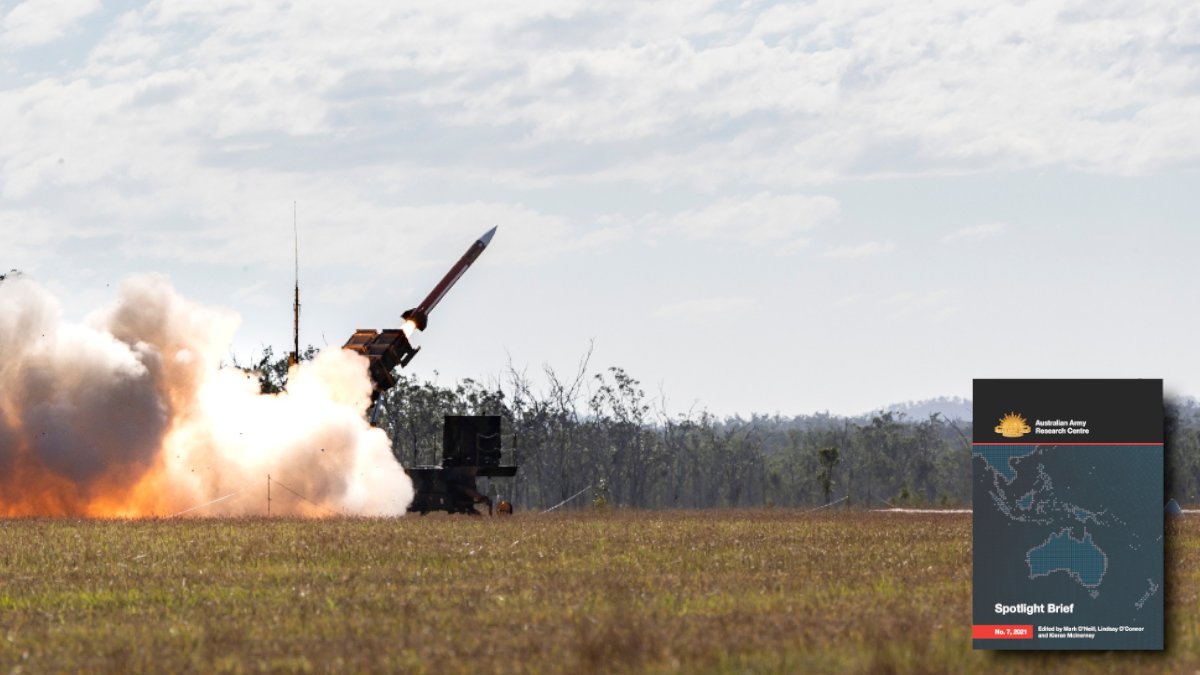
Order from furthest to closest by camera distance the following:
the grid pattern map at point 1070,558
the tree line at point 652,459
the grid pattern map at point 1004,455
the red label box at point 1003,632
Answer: the tree line at point 652,459, the grid pattern map at point 1004,455, the grid pattern map at point 1070,558, the red label box at point 1003,632

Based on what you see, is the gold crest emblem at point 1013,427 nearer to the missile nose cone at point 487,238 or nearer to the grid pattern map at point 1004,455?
the grid pattern map at point 1004,455

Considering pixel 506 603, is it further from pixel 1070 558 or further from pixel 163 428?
pixel 163 428

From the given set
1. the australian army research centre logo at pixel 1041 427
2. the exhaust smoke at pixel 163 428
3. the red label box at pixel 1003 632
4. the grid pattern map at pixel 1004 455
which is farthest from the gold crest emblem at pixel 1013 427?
the exhaust smoke at pixel 163 428

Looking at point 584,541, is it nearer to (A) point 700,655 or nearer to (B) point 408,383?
(A) point 700,655

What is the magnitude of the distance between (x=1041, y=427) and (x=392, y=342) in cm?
3181

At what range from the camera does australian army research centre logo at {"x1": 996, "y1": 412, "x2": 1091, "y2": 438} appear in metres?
12.1

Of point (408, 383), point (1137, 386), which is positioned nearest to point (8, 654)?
point (1137, 386)

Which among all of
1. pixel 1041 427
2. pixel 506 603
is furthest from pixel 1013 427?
pixel 506 603

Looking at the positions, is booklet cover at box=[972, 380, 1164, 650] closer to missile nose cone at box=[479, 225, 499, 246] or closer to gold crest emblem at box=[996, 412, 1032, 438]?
gold crest emblem at box=[996, 412, 1032, 438]

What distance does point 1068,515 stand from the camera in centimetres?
1198

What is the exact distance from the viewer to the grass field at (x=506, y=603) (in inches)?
497

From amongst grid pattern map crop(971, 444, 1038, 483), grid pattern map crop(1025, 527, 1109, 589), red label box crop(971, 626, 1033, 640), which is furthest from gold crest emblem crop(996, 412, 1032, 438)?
red label box crop(971, 626, 1033, 640)

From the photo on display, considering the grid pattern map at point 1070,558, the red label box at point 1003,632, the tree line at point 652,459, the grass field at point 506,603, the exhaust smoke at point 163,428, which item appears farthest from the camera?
the tree line at point 652,459

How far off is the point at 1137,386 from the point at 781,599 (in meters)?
6.21
